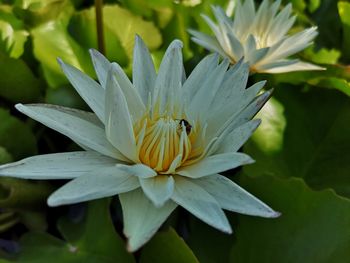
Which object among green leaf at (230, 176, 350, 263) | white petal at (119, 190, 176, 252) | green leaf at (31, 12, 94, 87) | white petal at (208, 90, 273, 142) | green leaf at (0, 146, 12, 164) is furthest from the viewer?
green leaf at (31, 12, 94, 87)

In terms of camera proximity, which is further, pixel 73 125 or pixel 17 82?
pixel 17 82

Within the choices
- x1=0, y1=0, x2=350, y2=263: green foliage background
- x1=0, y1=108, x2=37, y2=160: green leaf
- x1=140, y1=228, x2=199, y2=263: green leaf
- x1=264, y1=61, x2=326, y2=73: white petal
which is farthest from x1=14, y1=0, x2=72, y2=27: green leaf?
x1=140, y1=228, x2=199, y2=263: green leaf

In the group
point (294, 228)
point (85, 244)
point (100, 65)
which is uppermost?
point (100, 65)

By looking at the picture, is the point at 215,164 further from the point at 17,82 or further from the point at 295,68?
the point at 17,82

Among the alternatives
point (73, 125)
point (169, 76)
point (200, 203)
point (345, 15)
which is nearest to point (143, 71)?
point (169, 76)

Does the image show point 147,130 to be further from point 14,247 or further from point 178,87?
point 14,247

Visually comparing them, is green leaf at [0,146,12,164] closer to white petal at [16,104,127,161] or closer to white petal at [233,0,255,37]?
white petal at [16,104,127,161]
